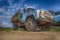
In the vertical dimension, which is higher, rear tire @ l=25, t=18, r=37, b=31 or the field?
rear tire @ l=25, t=18, r=37, b=31

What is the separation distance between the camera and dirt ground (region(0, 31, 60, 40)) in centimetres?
339

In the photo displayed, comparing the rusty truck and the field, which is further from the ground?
the rusty truck

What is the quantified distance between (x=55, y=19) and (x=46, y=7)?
25 cm

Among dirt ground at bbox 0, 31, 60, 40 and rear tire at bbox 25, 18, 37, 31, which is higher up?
rear tire at bbox 25, 18, 37, 31

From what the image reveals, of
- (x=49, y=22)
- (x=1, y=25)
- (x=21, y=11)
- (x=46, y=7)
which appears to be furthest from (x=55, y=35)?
Result: (x=1, y=25)

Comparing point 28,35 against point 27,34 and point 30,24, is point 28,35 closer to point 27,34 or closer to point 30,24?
point 27,34

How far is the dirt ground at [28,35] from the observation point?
339 centimetres

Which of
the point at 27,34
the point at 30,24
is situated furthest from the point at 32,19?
the point at 27,34

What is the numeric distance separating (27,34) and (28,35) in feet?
0.08

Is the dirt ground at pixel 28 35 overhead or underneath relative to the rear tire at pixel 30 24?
underneath

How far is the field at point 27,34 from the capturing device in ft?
11.1

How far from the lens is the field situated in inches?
133

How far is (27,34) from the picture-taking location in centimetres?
344

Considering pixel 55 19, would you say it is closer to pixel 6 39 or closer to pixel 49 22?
pixel 49 22
